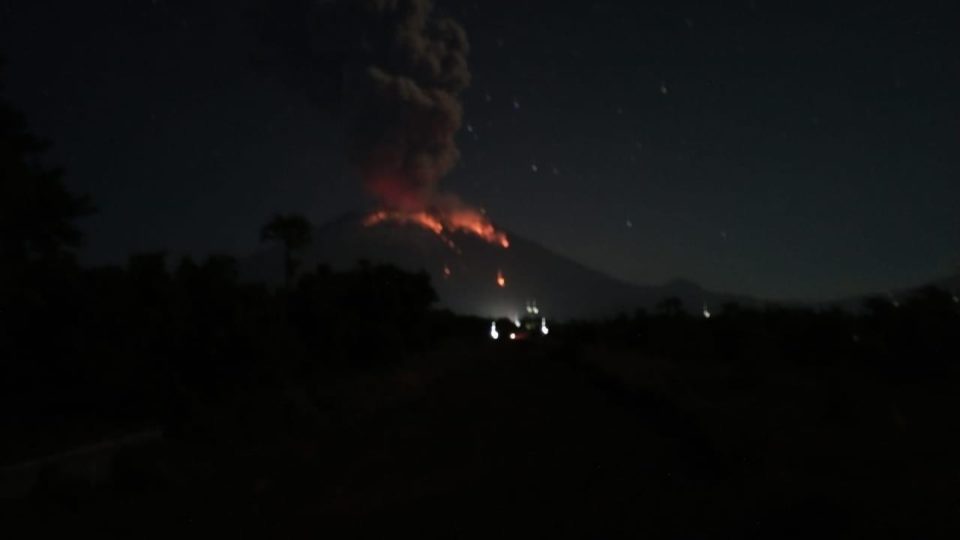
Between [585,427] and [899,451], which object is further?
[585,427]

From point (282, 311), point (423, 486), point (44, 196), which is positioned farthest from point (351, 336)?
point (423, 486)

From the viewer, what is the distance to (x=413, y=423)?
15.7 meters

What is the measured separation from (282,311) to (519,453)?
415 inches

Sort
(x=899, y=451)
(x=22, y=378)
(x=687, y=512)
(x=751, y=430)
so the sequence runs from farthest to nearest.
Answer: (x=22, y=378)
(x=751, y=430)
(x=899, y=451)
(x=687, y=512)

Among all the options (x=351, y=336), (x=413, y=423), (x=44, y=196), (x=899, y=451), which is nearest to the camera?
(x=899, y=451)

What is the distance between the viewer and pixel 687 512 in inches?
309

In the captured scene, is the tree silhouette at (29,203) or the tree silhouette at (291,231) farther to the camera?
the tree silhouette at (291,231)

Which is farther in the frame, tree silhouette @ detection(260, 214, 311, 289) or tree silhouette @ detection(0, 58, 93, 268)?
tree silhouette @ detection(260, 214, 311, 289)

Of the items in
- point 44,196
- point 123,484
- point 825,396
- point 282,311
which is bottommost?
point 123,484

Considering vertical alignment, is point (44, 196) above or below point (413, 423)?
above

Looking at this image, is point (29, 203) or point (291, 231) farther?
point (291, 231)

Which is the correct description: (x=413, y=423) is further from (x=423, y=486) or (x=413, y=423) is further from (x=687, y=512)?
(x=687, y=512)

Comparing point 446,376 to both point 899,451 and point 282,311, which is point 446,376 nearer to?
point 282,311

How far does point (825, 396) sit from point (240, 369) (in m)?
9.34
